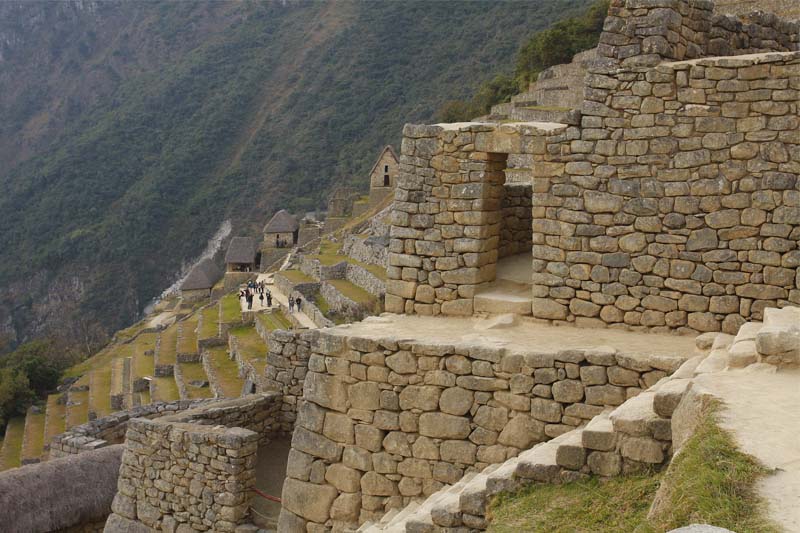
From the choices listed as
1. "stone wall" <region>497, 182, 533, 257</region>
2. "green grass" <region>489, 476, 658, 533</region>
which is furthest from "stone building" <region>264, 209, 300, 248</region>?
"green grass" <region>489, 476, 658, 533</region>

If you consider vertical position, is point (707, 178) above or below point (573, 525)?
above

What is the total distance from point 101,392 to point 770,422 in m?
27.4

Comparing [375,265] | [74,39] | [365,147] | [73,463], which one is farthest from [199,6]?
[73,463]

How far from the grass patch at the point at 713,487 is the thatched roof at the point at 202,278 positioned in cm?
5121

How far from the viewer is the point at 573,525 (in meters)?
3.61

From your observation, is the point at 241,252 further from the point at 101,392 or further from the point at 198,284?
the point at 101,392

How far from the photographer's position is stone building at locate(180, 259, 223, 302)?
52281 millimetres

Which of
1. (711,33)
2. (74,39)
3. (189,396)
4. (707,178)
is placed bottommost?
(189,396)

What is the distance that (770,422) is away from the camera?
3.31 m

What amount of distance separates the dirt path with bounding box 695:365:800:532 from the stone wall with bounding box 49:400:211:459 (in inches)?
366

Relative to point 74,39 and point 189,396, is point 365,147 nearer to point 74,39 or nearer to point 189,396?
point 189,396

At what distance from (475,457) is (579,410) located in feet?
2.51

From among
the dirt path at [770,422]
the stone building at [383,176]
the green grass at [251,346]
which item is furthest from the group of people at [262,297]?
the dirt path at [770,422]

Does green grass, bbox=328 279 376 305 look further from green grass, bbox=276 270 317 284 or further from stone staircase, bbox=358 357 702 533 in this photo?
stone staircase, bbox=358 357 702 533
